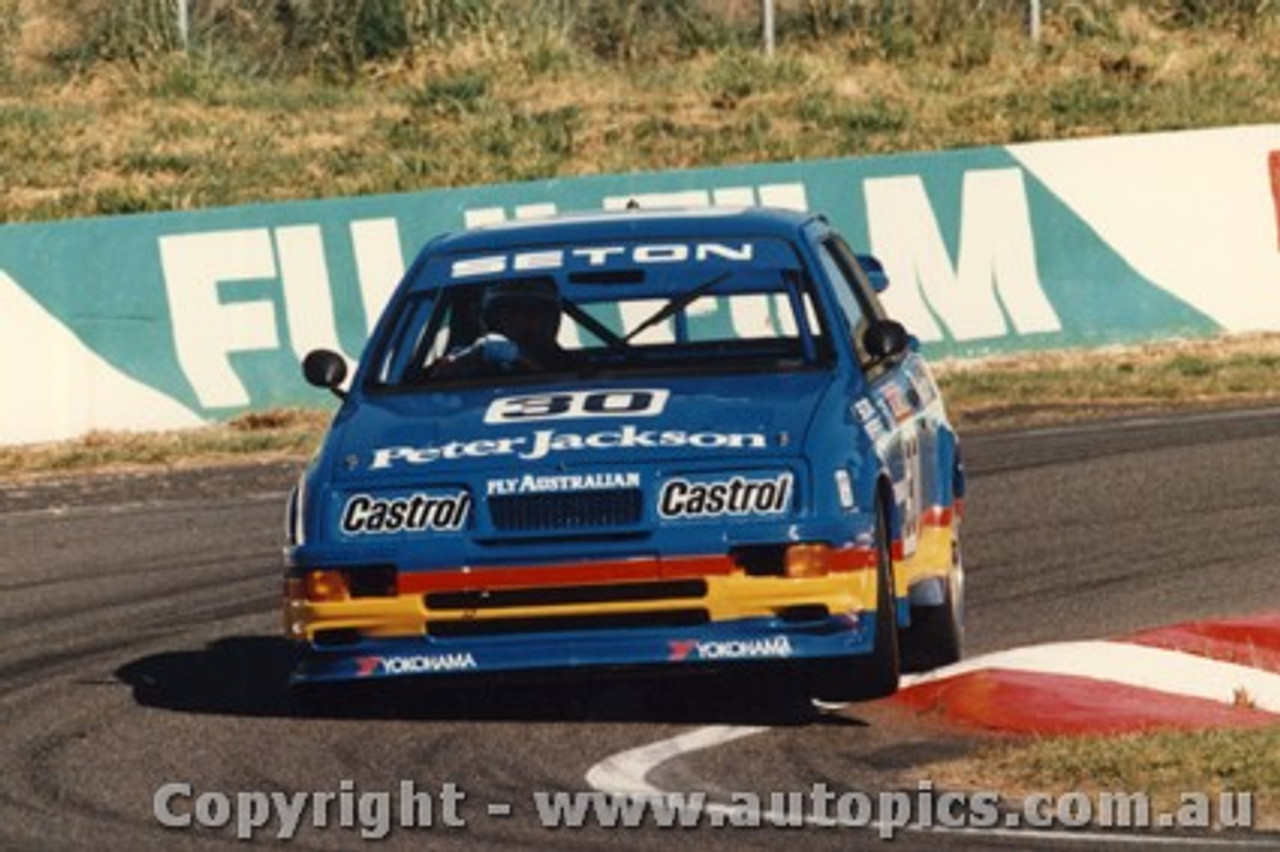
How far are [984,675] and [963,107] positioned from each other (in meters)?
21.1

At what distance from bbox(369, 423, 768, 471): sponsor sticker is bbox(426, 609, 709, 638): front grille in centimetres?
49

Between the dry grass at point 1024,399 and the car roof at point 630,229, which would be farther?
the dry grass at point 1024,399

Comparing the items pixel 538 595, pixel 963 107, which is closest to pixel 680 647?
pixel 538 595

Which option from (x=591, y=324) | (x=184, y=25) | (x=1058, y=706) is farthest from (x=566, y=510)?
(x=184, y=25)

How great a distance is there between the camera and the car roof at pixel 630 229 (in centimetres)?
1277

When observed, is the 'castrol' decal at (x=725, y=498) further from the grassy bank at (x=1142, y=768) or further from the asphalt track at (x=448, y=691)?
the grassy bank at (x=1142, y=768)

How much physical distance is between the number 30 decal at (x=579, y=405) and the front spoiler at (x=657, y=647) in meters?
0.77

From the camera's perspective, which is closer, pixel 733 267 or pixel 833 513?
pixel 833 513

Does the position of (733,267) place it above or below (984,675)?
above

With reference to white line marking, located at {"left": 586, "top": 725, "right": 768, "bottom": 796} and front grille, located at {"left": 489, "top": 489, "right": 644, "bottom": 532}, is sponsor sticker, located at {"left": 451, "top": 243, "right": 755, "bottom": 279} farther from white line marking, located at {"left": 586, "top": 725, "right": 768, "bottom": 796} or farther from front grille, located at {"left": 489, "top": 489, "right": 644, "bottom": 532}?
white line marking, located at {"left": 586, "top": 725, "right": 768, "bottom": 796}

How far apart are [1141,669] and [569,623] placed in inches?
80.2

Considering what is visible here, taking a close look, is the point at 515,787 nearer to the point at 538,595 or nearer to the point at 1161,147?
the point at 538,595

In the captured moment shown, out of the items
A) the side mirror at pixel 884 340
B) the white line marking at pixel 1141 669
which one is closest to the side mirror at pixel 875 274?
the side mirror at pixel 884 340

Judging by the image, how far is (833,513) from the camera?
36.5 ft
